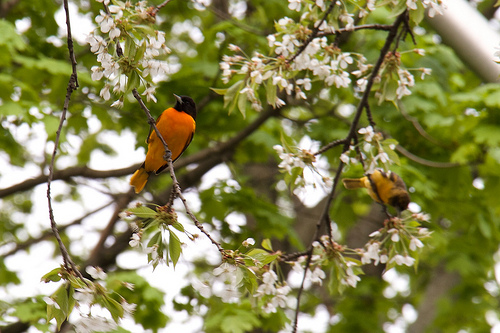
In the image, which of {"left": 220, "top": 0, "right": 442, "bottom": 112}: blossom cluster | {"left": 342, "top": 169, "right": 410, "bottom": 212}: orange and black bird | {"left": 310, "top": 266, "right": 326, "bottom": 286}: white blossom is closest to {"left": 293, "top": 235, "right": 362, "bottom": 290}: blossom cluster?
{"left": 310, "top": 266, "right": 326, "bottom": 286}: white blossom

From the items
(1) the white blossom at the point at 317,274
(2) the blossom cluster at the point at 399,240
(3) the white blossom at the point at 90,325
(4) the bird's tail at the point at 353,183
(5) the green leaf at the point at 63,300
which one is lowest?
(4) the bird's tail at the point at 353,183

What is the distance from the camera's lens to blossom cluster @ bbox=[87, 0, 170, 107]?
8.20 ft

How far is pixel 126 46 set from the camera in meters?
2.55

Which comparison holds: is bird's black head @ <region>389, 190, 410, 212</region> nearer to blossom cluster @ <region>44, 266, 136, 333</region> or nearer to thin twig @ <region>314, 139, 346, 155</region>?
thin twig @ <region>314, 139, 346, 155</region>

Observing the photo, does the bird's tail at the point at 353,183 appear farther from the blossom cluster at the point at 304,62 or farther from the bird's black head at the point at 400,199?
the blossom cluster at the point at 304,62

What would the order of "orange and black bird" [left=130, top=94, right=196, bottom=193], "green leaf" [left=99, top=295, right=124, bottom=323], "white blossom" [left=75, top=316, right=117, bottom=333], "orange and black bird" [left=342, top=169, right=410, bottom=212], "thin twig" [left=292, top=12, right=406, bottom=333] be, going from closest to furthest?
1. "white blossom" [left=75, top=316, right=117, bottom=333]
2. "green leaf" [left=99, top=295, right=124, bottom=323]
3. "thin twig" [left=292, top=12, right=406, bottom=333]
4. "orange and black bird" [left=342, top=169, right=410, bottom=212]
5. "orange and black bird" [left=130, top=94, right=196, bottom=193]

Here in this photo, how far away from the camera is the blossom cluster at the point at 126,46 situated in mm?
2500

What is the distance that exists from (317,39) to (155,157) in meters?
1.79

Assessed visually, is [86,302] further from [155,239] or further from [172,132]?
[172,132]

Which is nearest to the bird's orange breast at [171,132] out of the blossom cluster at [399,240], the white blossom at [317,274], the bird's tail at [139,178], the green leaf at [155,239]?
the bird's tail at [139,178]

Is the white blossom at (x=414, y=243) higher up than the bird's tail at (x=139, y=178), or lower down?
higher up

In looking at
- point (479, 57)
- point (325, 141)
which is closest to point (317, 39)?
point (479, 57)

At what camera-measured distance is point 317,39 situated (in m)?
3.34

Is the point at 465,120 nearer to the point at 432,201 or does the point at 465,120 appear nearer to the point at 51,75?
the point at 432,201
